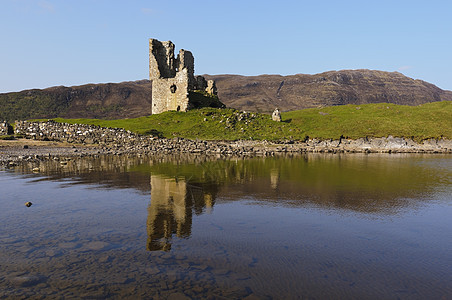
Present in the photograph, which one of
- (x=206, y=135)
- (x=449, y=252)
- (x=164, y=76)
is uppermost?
(x=164, y=76)

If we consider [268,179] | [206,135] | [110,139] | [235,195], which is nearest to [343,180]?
[268,179]

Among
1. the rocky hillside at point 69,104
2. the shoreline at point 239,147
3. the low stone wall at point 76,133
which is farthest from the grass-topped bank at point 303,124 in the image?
the rocky hillside at point 69,104

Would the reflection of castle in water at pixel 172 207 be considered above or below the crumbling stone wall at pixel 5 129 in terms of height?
below

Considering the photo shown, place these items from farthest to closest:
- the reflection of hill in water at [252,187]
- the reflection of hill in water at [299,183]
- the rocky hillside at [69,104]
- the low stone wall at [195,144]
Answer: the rocky hillside at [69,104] < the low stone wall at [195,144] < the reflection of hill in water at [299,183] < the reflection of hill in water at [252,187]

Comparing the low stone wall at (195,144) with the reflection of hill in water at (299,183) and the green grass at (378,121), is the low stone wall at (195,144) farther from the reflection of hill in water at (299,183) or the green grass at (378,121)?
the reflection of hill in water at (299,183)

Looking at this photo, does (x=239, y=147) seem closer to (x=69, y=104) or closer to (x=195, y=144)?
(x=195, y=144)

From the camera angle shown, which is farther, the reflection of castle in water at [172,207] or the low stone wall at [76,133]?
the low stone wall at [76,133]

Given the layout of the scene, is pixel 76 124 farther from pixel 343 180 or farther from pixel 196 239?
pixel 196 239

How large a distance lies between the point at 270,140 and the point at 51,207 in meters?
36.0

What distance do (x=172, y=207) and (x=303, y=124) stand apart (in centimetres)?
4324

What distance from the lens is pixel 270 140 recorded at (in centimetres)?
4512

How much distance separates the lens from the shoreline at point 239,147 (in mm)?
38250

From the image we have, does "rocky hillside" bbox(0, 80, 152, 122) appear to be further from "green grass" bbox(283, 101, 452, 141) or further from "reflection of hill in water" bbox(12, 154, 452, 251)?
"reflection of hill in water" bbox(12, 154, 452, 251)

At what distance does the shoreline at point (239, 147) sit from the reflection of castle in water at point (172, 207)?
2055 cm
